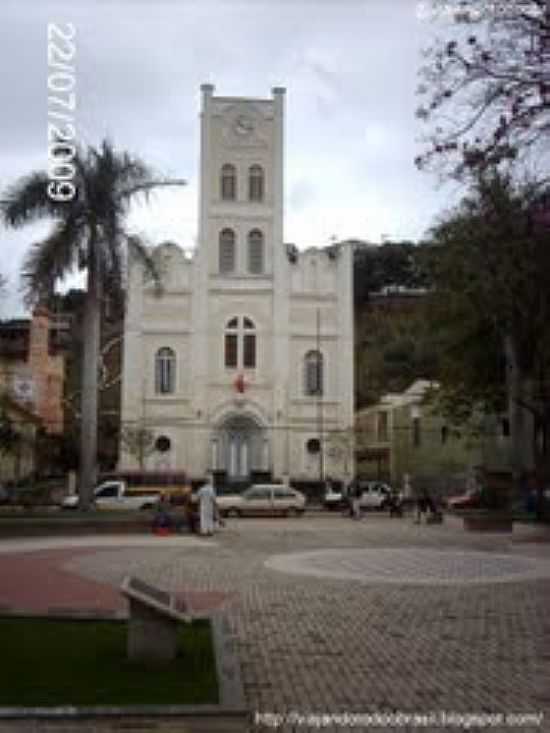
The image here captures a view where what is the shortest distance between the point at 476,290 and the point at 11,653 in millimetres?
21705

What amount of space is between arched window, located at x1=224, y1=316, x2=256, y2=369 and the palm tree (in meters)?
24.7

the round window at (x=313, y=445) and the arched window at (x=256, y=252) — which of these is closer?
the round window at (x=313, y=445)

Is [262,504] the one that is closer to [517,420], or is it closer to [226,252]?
[517,420]

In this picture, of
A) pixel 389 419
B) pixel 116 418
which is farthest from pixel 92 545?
pixel 389 419

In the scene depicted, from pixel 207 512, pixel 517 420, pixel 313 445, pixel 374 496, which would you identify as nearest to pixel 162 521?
pixel 207 512

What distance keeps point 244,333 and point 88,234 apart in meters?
26.3

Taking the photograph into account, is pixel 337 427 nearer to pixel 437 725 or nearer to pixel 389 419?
pixel 389 419

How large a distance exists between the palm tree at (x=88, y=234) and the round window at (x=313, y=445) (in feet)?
81.6

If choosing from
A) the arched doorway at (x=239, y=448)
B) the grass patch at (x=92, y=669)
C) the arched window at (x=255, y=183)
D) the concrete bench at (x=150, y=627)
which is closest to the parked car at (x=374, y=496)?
the arched doorway at (x=239, y=448)

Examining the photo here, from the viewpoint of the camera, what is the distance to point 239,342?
55.7 m

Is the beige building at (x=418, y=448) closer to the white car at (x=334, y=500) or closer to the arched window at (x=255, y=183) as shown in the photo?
the white car at (x=334, y=500)

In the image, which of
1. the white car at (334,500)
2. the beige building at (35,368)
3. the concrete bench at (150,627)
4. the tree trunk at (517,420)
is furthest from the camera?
the beige building at (35,368)

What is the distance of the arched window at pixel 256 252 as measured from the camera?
5566cm

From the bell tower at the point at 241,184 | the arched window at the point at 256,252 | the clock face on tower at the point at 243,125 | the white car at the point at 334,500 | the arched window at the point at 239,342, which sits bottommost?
the white car at the point at 334,500
